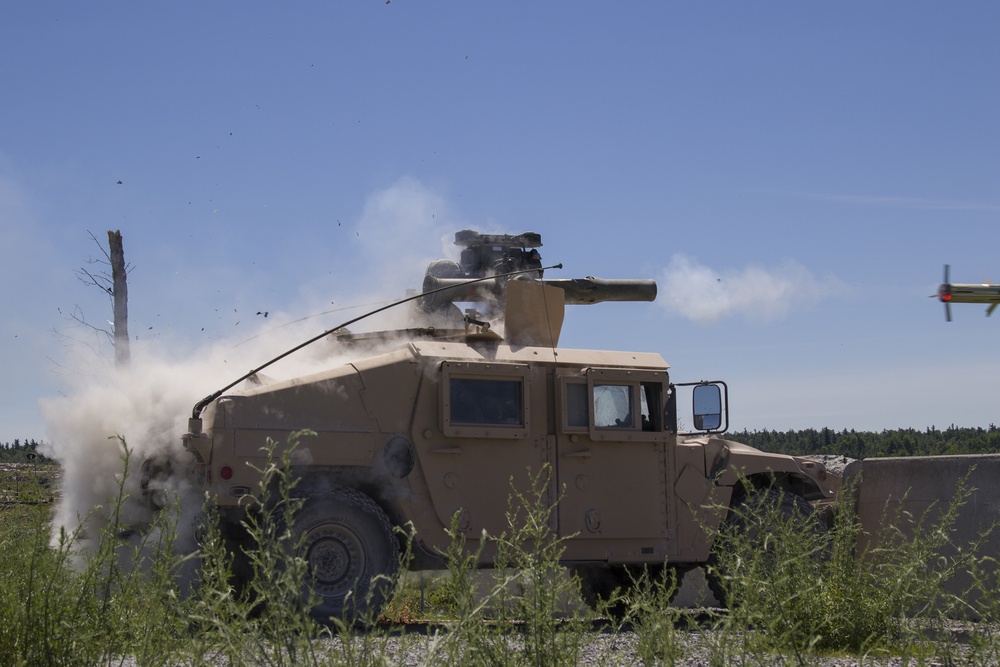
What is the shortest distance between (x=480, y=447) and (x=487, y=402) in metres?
0.39

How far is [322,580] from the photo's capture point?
870cm

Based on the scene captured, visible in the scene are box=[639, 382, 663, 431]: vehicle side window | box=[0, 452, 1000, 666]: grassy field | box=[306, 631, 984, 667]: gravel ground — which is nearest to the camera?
box=[0, 452, 1000, 666]: grassy field

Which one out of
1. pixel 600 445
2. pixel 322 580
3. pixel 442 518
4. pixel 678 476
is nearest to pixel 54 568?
pixel 322 580

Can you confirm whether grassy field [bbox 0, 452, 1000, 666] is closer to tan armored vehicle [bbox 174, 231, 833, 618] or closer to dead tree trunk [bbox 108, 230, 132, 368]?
tan armored vehicle [bbox 174, 231, 833, 618]

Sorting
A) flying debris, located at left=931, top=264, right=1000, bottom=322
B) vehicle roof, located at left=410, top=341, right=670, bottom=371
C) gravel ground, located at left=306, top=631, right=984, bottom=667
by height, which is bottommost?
gravel ground, located at left=306, top=631, right=984, bottom=667

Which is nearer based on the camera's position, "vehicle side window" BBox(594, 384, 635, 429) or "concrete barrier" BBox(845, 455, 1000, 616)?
"vehicle side window" BBox(594, 384, 635, 429)

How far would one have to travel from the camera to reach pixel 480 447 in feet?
31.2

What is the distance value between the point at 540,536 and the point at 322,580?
169 inches

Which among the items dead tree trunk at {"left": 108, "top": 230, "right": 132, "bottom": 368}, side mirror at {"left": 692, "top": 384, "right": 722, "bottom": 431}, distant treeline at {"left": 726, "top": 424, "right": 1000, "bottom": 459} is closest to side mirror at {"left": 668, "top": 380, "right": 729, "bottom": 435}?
side mirror at {"left": 692, "top": 384, "right": 722, "bottom": 431}

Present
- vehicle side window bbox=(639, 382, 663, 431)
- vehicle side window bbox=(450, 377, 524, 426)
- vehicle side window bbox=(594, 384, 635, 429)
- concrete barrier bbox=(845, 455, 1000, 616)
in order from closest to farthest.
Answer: vehicle side window bbox=(450, 377, 524, 426) < vehicle side window bbox=(594, 384, 635, 429) < vehicle side window bbox=(639, 382, 663, 431) < concrete barrier bbox=(845, 455, 1000, 616)

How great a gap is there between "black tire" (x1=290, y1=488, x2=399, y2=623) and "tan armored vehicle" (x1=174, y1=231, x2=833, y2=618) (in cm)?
1

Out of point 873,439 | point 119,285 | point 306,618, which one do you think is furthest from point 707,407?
point 873,439

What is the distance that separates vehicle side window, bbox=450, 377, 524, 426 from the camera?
9484mm

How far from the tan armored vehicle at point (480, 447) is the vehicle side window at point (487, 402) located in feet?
0.04
